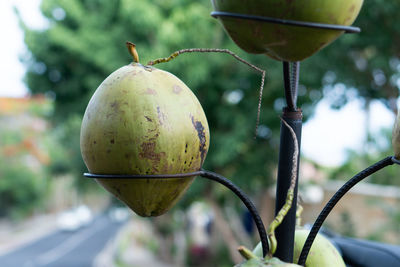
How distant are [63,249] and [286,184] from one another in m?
19.1

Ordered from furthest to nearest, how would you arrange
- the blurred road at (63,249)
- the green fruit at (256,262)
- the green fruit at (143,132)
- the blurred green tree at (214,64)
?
1. the blurred road at (63,249)
2. the blurred green tree at (214,64)
3. the green fruit at (143,132)
4. the green fruit at (256,262)

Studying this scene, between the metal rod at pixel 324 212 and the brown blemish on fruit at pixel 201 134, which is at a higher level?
the brown blemish on fruit at pixel 201 134

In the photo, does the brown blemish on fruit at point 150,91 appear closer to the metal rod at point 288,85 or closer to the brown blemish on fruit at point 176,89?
the brown blemish on fruit at point 176,89

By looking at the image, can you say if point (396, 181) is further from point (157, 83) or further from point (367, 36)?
point (157, 83)

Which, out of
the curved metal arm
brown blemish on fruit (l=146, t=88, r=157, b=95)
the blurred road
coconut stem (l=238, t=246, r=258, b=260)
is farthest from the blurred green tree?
the blurred road

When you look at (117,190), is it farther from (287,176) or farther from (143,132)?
(287,176)

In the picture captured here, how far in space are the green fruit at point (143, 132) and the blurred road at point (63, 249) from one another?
48.6ft

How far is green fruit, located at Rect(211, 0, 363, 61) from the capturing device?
Answer: 61 centimetres

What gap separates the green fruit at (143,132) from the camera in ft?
2.29

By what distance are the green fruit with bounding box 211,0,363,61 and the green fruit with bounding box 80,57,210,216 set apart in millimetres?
141

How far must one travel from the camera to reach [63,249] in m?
18.5

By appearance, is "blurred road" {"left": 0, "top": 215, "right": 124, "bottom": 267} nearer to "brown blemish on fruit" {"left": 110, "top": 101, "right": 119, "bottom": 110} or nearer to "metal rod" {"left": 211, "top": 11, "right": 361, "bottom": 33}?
"brown blemish on fruit" {"left": 110, "top": 101, "right": 119, "bottom": 110}

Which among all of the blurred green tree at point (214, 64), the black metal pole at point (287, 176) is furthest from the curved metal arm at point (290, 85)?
the blurred green tree at point (214, 64)

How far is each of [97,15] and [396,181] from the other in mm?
5511
